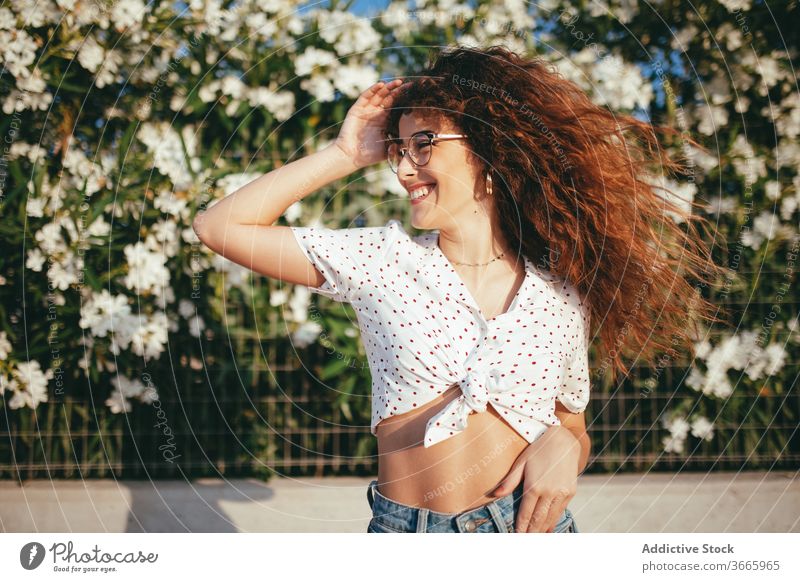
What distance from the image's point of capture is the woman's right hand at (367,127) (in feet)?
4.65

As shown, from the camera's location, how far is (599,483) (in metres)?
2.82

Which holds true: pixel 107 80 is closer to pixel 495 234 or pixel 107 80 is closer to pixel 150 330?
pixel 150 330

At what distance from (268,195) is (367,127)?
0.88 ft

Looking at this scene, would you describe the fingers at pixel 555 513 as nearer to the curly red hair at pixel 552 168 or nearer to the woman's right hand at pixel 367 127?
the curly red hair at pixel 552 168

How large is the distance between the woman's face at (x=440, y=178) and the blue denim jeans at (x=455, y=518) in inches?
20.5

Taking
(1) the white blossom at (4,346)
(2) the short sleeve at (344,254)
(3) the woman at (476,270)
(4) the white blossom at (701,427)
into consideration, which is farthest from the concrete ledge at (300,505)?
(2) the short sleeve at (344,254)

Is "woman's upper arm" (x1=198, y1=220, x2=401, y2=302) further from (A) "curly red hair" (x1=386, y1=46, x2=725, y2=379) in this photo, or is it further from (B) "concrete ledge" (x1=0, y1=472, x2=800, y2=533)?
(B) "concrete ledge" (x1=0, y1=472, x2=800, y2=533)

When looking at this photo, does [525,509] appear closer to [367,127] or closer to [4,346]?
[367,127]

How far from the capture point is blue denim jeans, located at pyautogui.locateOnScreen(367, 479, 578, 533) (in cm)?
121

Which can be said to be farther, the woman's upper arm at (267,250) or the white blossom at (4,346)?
the white blossom at (4,346)

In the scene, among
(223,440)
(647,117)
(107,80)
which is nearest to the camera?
(107,80)

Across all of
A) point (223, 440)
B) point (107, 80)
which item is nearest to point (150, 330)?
point (223, 440)

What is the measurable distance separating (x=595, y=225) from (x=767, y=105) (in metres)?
1.87

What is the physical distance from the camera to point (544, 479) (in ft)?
3.94
